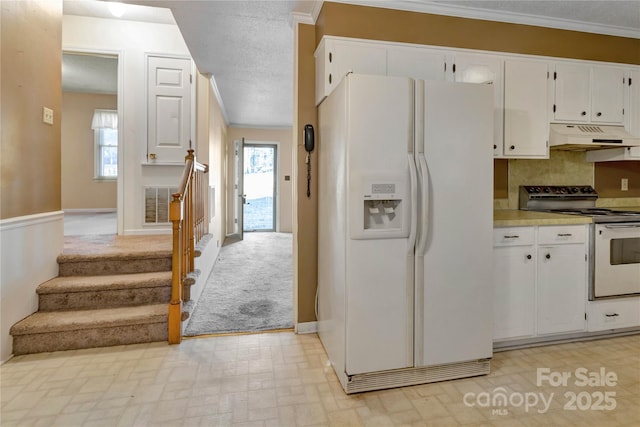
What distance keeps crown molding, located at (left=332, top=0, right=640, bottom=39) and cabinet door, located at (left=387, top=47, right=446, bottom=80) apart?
1.10 feet

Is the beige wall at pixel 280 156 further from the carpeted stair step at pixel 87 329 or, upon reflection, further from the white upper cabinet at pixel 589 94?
the white upper cabinet at pixel 589 94

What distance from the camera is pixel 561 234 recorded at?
238 centimetres

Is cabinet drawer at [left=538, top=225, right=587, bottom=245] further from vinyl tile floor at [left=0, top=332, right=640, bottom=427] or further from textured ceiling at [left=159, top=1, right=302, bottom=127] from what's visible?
textured ceiling at [left=159, top=1, right=302, bottom=127]

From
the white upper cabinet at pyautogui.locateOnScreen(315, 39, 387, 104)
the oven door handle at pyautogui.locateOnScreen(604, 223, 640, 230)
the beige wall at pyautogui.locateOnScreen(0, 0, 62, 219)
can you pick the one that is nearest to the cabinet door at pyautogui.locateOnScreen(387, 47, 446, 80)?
the white upper cabinet at pyautogui.locateOnScreen(315, 39, 387, 104)

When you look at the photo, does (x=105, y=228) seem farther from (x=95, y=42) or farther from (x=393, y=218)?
(x=393, y=218)

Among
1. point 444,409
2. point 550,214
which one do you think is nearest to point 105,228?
point 444,409

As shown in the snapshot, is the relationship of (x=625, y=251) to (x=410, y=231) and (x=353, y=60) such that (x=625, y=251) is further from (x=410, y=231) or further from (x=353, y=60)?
(x=353, y=60)

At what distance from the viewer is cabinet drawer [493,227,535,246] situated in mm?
2271

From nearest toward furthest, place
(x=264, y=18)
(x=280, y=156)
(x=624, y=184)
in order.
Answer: (x=264, y=18)
(x=624, y=184)
(x=280, y=156)

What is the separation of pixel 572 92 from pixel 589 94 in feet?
0.59

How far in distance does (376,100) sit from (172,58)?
10.7ft

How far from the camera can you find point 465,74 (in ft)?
8.38

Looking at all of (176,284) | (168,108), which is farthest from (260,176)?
(176,284)

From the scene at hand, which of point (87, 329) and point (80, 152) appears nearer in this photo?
point (87, 329)
